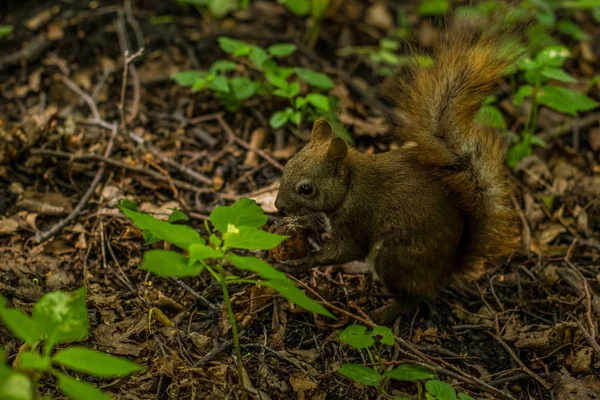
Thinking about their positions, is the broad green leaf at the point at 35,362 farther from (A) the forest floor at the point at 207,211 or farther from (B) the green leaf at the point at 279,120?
(B) the green leaf at the point at 279,120

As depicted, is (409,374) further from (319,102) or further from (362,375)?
(319,102)

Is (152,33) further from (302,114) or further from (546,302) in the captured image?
(546,302)

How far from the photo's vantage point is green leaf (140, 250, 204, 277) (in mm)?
2303

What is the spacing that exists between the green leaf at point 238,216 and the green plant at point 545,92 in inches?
83.4

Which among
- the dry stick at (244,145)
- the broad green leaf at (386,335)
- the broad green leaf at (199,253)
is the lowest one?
the broad green leaf at (386,335)

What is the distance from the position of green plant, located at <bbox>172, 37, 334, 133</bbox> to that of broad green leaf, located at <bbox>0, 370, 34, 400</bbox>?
271cm

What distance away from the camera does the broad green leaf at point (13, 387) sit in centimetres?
179

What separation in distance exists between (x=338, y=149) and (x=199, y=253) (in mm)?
1171

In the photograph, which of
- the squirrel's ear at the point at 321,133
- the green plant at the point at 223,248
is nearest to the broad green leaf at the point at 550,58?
the squirrel's ear at the point at 321,133

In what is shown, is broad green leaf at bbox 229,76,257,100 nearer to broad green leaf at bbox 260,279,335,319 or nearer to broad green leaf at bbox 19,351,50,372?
broad green leaf at bbox 260,279,335,319

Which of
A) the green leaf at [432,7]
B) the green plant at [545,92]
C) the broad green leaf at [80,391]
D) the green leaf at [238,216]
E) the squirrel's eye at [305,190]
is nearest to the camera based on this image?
Answer: the broad green leaf at [80,391]

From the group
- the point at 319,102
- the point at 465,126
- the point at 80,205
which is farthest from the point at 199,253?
the point at 319,102

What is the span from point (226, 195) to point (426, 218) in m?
1.43

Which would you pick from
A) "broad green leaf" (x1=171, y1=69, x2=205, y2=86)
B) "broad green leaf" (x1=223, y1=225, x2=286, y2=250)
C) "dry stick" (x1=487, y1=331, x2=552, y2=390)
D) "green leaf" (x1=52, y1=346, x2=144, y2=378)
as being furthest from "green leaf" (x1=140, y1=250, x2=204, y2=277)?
"broad green leaf" (x1=171, y1=69, x2=205, y2=86)
